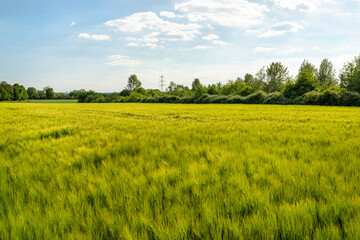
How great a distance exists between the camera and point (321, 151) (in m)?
2.74

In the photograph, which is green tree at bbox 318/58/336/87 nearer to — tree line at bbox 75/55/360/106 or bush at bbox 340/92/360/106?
tree line at bbox 75/55/360/106

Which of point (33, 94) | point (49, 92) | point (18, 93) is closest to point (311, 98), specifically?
point (18, 93)

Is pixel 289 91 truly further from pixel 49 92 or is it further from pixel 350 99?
pixel 49 92

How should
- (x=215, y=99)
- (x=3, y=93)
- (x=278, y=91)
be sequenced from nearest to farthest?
(x=215, y=99), (x=278, y=91), (x=3, y=93)

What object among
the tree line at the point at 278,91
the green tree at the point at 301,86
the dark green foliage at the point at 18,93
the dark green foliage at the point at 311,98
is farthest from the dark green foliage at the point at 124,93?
the dark green foliage at the point at 311,98

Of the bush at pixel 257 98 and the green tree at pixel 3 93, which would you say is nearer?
the bush at pixel 257 98

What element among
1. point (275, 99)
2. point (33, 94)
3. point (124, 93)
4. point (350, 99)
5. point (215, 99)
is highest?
point (33, 94)

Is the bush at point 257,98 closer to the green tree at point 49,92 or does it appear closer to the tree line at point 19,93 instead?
the tree line at point 19,93

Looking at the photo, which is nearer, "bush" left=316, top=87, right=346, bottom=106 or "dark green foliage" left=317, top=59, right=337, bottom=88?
"bush" left=316, top=87, right=346, bottom=106

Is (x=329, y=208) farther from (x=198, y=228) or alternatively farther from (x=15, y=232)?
(x=15, y=232)

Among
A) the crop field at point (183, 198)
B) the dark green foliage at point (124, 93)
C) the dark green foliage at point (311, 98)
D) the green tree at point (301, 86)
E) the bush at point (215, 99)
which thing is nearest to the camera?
the crop field at point (183, 198)

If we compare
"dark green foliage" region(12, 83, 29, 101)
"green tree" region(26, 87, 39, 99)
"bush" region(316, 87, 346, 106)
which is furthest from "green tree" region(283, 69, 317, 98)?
"green tree" region(26, 87, 39, 99)

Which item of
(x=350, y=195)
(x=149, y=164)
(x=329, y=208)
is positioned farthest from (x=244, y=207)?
(x=149, y=164)

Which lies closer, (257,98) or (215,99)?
(257,98)
